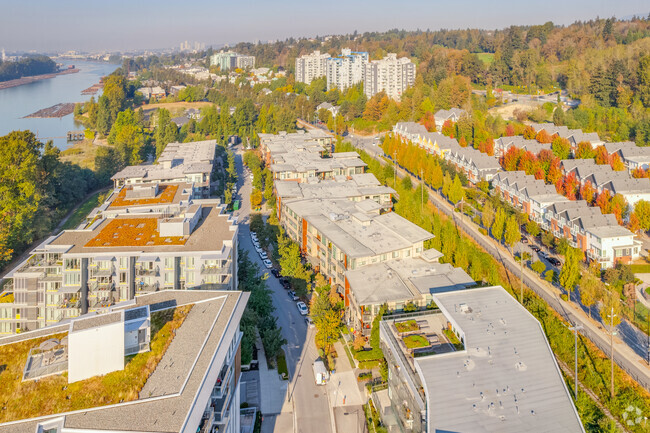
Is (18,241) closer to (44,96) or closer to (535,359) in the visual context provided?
(535,359)

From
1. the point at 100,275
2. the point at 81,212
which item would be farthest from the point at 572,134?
the point at 100,275

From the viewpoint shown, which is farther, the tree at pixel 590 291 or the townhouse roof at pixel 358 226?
the townhouse roof at pixel 358 226

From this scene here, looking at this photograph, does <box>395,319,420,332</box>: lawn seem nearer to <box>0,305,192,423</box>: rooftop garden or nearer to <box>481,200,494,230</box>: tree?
<box>0,305,192,423</box>: rooftop garden

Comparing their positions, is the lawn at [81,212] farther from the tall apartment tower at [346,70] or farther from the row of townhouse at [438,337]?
the tall apartment tower at [346,70]

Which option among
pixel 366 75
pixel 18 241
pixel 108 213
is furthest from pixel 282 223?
pixel 366 75

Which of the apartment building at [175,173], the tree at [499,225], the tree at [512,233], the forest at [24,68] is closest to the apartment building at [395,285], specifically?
the tree at [512,233]
